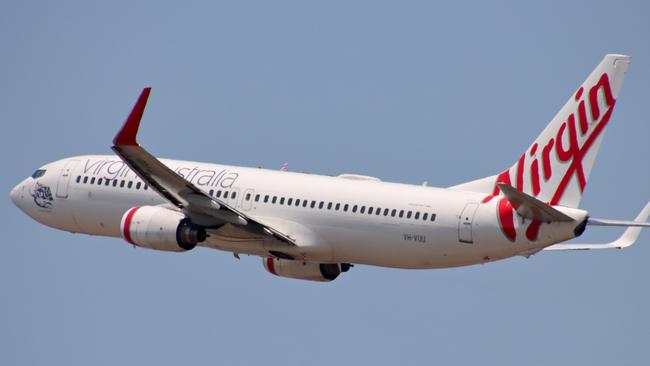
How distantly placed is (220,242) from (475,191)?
10570mm

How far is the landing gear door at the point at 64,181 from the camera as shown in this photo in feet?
241

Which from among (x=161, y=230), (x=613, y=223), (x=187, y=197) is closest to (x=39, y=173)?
(x=161, y=230)

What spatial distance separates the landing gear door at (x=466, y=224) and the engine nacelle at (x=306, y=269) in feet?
28.6

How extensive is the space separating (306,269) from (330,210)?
15.5ft

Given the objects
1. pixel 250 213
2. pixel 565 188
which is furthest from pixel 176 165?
pixel 565 188

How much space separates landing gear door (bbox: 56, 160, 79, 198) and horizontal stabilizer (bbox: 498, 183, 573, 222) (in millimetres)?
21461

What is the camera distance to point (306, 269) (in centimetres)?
7056

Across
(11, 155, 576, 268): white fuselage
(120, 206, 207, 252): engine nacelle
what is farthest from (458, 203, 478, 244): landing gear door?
(120, 206, 207, 252): engine nacelle

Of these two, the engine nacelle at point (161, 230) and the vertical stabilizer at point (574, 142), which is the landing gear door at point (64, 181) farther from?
the vertical stabilizer at point (574, 142)

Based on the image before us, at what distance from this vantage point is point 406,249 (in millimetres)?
64562

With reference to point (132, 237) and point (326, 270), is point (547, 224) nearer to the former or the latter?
point (326, 270)

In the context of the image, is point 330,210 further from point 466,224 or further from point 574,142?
point 574,142

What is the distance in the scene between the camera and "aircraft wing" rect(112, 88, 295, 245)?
6362cm

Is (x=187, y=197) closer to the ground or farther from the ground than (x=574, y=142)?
closer to the ground
